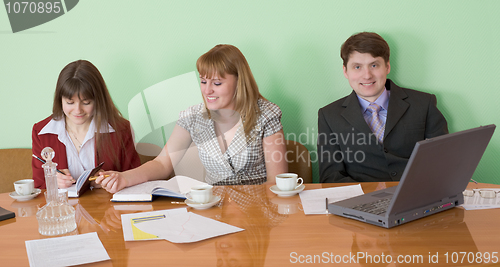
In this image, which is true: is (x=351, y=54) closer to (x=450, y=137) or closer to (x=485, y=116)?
(x=485, y=116)

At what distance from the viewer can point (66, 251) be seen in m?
1.08

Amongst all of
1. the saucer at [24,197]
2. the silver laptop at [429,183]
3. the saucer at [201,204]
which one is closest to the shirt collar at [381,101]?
the silver laptop at [429,183]

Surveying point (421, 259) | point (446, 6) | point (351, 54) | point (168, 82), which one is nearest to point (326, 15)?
point (351, 54)

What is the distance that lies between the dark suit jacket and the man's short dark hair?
7.1 inches

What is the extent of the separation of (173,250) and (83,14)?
1907 mm

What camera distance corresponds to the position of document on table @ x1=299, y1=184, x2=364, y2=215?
134 centimetres

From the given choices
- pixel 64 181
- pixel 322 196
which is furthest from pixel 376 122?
pixel 64 181

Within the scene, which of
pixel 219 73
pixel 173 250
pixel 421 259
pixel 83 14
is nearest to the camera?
pixel 421 259

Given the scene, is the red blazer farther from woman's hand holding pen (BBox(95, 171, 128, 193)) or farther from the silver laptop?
the silver laptop

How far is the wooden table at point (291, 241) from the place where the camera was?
993 millimetres

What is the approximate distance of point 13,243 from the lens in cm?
116

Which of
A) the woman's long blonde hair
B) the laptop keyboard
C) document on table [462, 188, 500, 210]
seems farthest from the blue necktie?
the laptop keyboard

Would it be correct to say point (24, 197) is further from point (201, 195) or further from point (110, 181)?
point (201, 195)

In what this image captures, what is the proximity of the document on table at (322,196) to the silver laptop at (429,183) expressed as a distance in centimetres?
7
